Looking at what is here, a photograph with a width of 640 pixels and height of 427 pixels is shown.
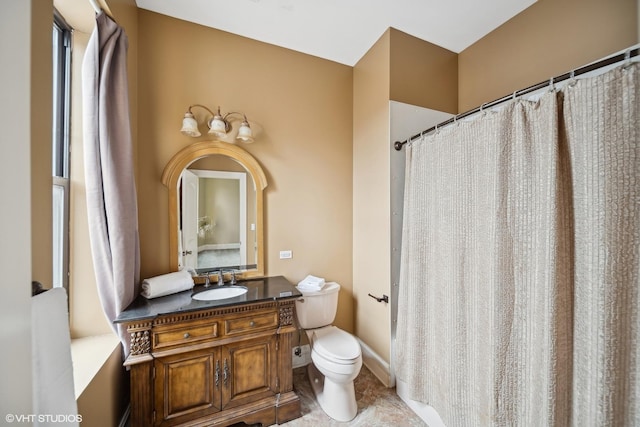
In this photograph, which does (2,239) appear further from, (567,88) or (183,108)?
(567,88)

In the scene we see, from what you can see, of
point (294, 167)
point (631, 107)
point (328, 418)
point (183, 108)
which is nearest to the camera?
point (631, 107)

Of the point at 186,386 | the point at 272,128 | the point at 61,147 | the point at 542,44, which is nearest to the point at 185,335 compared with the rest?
the point at 186,386

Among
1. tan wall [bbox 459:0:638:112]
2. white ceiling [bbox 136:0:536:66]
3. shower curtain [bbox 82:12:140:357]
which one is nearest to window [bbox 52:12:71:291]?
shower curtain [bbox 82:12:140:357]

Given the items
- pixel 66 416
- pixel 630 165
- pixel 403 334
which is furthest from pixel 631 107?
pixel 66 416

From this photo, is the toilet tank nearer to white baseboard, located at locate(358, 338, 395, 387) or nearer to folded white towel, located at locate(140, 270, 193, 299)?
white baseboard, located at locate(358, 338, 395, 387)

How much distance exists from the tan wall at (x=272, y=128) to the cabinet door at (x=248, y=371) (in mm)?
660

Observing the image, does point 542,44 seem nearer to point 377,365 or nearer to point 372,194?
point 372,194

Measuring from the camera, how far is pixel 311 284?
1964 mm

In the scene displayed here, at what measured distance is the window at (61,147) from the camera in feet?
4.08

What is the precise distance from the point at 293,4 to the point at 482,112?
1512mm

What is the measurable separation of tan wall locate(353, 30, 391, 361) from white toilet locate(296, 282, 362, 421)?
354 millimetres

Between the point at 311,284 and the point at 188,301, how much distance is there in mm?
921

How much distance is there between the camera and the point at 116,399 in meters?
1.33

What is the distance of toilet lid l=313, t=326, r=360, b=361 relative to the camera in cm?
158
